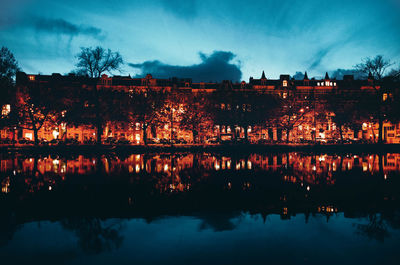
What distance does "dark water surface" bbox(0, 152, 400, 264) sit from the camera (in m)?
6.57

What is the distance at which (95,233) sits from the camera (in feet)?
26.1

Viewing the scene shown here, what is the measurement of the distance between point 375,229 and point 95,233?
8.88m

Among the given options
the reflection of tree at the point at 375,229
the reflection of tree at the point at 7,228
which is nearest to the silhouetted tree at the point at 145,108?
the reflection of tree at the point at 7,228

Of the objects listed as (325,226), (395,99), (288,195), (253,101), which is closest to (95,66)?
(253,101)

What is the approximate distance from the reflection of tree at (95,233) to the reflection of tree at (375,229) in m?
7.47

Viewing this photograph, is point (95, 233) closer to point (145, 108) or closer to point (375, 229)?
point (375, 229)

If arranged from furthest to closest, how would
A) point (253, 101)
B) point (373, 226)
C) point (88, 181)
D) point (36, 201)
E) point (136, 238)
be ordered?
point (253, 101), point (88, 181), point (36, 201), point (373, 226), point (136, 238)

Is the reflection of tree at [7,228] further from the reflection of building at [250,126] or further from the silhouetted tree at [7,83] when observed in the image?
the reflection of building at [250,126]

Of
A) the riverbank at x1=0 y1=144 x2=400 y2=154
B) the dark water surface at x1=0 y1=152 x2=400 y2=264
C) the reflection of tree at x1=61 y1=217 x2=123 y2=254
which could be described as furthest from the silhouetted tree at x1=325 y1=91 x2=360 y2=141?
the reflection of tree at x1=61 y1=217 x2=123 y2=254

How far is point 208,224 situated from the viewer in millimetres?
8695

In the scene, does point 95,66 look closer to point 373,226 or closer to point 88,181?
point 88,181

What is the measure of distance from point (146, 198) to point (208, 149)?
38.5 m

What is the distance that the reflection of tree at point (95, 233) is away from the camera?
712 cm

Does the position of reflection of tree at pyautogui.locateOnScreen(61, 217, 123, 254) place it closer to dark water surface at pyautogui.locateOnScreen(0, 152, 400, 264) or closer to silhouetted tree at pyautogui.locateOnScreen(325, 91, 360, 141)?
dark water surface at pyautogui.locateOnScreen(0, 152, 400, 264)
